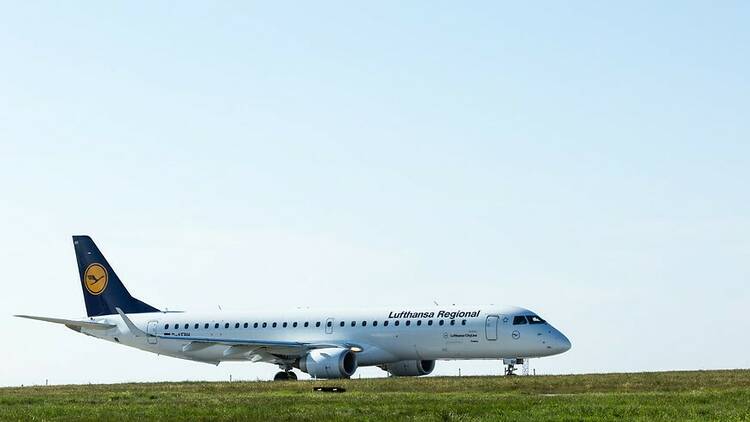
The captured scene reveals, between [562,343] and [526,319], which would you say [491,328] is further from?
A: [562,343]

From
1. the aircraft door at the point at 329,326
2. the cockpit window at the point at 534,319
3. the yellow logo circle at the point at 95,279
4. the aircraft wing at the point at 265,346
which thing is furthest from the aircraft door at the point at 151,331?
the cockpit window at the point at 534,319

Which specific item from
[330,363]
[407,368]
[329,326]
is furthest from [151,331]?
[407,368]

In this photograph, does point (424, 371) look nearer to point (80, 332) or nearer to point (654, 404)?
point (80, 332)

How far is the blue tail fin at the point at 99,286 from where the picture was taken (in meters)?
73.6

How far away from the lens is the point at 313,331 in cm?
6444

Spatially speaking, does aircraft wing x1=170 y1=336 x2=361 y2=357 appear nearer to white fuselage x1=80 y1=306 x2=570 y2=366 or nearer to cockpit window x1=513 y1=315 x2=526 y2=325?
white fuselage x1=80 y1=306 x2=570 y2=366

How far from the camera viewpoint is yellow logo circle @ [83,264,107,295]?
74.4m

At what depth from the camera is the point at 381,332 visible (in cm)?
6219

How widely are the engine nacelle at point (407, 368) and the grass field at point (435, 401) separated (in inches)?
544

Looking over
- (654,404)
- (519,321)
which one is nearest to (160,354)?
(519,321)

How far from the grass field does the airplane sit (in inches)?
360

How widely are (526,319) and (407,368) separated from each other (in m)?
7.77

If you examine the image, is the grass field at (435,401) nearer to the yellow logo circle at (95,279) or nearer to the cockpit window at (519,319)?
the cockpit window at (519,319)

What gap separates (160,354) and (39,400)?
1207 inches
